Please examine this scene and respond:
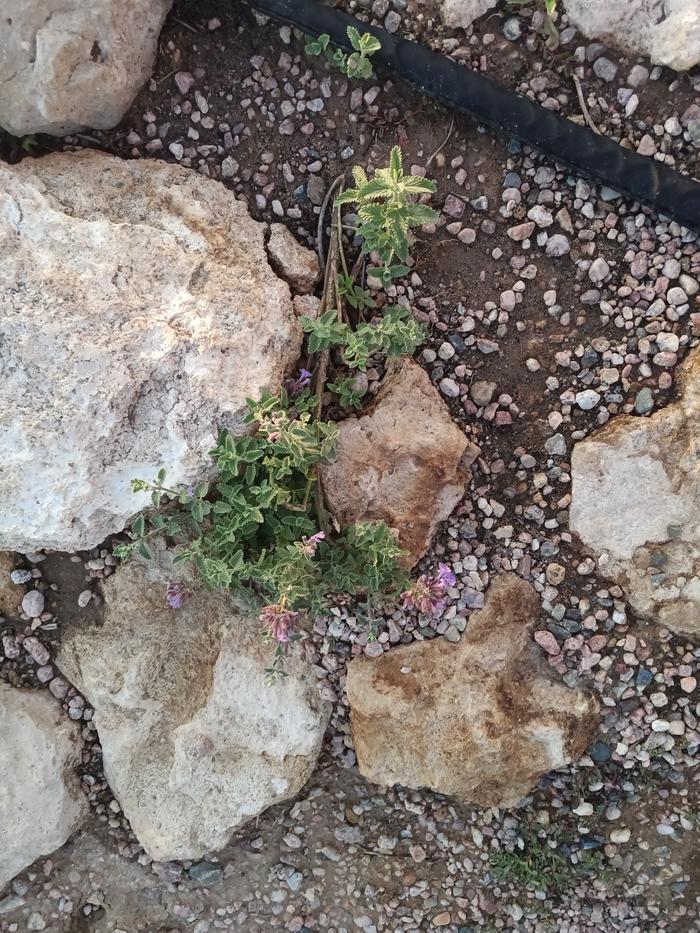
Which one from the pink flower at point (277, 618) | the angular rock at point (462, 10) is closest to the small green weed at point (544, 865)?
the pink flower at point (277, 618)

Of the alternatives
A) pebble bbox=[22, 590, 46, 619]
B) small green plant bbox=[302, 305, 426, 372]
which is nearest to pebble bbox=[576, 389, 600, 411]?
small green plant bbox=[302, 305, 426, 372]

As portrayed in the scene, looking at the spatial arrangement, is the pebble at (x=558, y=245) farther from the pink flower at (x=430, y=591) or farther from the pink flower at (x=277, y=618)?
the pink flower at (x=277, y=618)

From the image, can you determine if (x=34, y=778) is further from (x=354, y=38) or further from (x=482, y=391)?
(x=354, y=38)

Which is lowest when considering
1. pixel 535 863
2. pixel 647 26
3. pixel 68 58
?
pixel 535 863

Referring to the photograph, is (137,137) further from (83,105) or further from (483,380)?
(483,380)

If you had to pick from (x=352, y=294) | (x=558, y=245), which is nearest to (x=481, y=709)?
(x=352, y=294)

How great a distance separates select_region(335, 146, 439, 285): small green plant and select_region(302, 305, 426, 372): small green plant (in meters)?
0.26

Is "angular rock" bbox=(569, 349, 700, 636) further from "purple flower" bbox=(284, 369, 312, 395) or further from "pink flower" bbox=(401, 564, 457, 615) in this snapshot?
"purple flower" bbox=(284, 369, 312, 395)

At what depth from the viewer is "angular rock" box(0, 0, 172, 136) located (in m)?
→ 3.38

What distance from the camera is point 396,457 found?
11.8ft

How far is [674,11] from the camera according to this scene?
3.41m

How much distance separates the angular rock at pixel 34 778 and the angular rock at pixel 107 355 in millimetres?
1268

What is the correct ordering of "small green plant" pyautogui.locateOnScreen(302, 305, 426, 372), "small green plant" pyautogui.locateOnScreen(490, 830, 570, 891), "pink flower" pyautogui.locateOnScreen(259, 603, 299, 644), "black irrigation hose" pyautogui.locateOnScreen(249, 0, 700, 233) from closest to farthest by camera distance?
"pink flower" pyautogui.locateOnScreen(259, 603, 299, 644) < "small green plant" pyautogui.locateOnScreen(302, 305, 426, 372) < "black irrigation hose" pyautogui.locateOnScreen(249, 0, 700, 233) < "small green plant" pyautogui.locateOnScreen(490, 830, 570, 891)

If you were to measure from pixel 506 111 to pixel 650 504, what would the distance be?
1.97 meters
